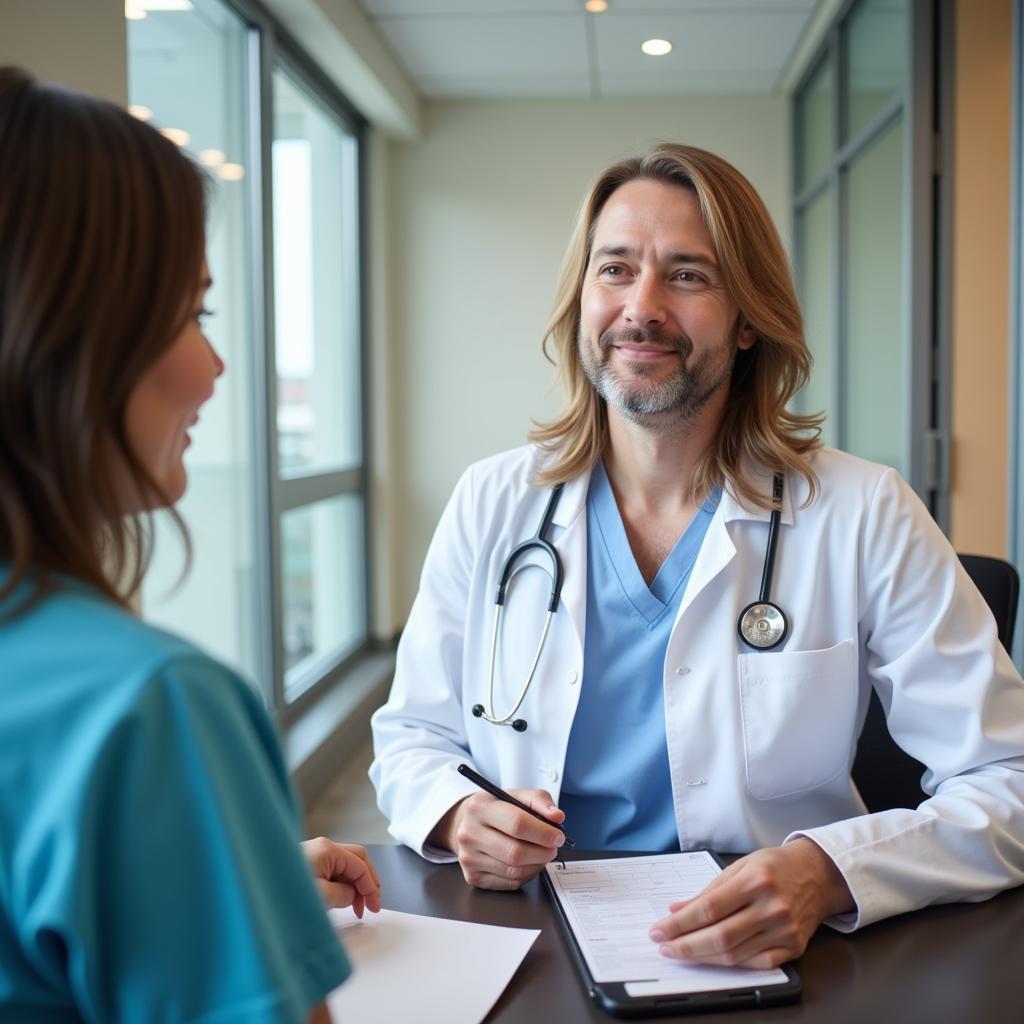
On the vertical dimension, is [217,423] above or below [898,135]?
below

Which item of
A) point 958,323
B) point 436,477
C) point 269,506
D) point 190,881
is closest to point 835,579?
point 190,881

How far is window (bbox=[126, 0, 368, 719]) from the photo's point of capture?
262 cm

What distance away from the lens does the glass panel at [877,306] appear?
2990mm

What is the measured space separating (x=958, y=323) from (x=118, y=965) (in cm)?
271

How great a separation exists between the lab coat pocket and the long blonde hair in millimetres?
214

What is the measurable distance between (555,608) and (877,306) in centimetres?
239

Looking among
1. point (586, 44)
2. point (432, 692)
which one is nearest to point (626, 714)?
point (432, 692)

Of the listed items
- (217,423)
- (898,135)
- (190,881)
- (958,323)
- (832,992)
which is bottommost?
(832,992)

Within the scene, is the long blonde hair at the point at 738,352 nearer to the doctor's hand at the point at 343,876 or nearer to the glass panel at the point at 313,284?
the doctor's hand at the point at 343,876

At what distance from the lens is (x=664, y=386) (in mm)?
1372

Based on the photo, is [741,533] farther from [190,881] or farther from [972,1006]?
[190,881]

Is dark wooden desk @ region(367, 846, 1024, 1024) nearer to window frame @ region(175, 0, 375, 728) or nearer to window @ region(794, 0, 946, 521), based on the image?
window @ region(794, 0, 946, 521)

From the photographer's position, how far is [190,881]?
0.44 meters

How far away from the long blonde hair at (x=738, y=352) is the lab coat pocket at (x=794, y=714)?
0.21 metres
